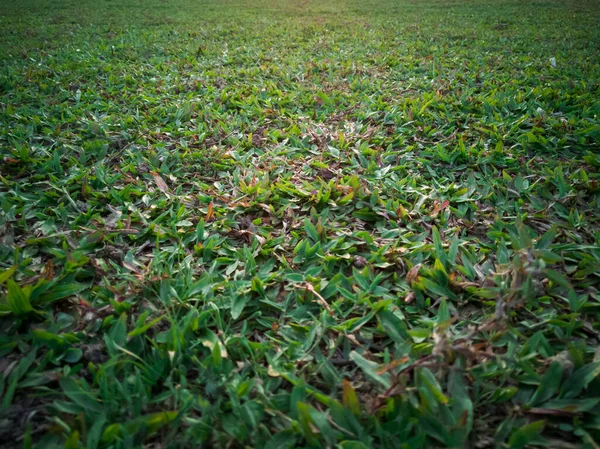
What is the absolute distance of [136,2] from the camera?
24.5 ft

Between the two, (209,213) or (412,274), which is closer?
(412,274)

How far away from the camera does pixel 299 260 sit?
1.50 meters

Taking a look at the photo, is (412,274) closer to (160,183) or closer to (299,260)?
(299,260)

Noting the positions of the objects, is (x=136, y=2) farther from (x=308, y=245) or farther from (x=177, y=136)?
(x=308, y=245)

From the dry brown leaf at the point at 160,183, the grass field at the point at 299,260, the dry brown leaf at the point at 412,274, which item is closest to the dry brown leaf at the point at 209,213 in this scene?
the grass field at the point at 299,260

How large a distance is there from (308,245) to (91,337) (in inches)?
33.1

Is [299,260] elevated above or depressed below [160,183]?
below

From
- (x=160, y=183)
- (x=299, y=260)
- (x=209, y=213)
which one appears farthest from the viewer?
(x=160, y=183)

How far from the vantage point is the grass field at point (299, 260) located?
96cm

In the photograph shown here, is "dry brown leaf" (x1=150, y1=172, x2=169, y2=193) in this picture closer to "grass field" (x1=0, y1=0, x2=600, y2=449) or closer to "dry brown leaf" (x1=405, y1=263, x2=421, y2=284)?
"grass field" (x1=0, y1=0, x2=600, y2=449)

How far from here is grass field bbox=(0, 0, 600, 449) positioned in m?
0.96

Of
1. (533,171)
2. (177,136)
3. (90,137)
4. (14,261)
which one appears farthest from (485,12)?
(14,261)

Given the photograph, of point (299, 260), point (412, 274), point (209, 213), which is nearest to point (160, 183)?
point (209, 213)

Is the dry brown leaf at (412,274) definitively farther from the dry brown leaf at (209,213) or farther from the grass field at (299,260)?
the dry brown leaf at (209,213)
